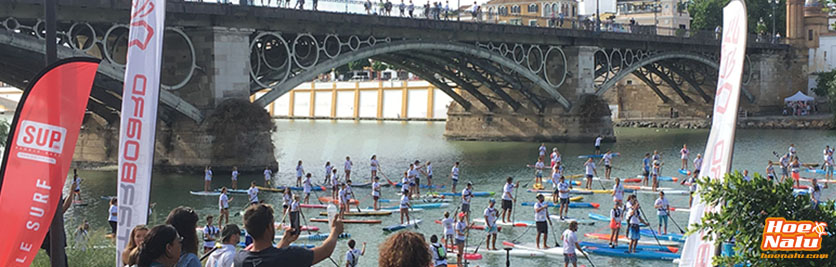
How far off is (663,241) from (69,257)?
17.0m

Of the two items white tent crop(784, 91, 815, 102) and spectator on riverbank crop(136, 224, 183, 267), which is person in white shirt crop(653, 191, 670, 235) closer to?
spectator on riverbank crop(136, 224, 183, 267)

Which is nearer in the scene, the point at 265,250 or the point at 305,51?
the point at 265,250

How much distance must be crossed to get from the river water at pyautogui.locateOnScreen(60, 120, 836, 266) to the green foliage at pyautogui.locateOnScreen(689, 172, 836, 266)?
13.4 metres

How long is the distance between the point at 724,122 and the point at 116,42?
1319 inches

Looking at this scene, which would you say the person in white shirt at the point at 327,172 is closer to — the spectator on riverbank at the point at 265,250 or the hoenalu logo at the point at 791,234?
the hoenalu logo at the point at 791,234

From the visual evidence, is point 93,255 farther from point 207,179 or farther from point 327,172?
point 327,172

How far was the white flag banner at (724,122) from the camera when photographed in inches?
454

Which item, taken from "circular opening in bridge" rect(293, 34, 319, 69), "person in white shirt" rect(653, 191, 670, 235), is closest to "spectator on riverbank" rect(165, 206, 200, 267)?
"person in white shirt" rect(653, 191, 670, 235)

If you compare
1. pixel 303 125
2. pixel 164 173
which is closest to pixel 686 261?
pixel 164 173

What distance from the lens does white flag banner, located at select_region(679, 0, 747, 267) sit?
454 inches

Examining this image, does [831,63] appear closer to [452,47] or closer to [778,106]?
[778,106]

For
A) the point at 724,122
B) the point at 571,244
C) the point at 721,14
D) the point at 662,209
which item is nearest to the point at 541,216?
the point at 571,244

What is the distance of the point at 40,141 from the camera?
37.1 ft

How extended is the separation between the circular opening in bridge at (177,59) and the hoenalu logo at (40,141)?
114ft
